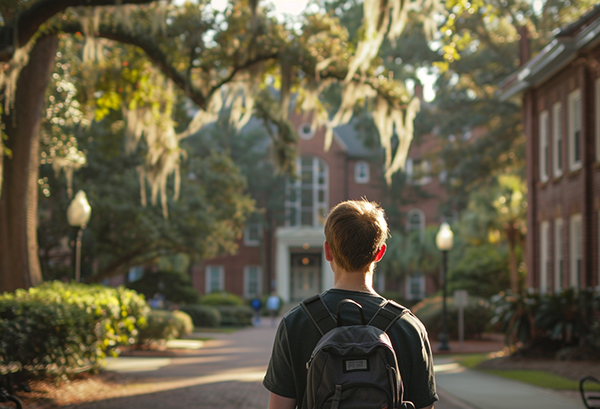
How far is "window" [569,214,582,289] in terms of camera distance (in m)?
18.0

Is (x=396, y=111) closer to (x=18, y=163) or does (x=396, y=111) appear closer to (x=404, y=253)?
(x=18, y=163)

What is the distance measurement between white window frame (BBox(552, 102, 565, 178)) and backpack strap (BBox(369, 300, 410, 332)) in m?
18.1

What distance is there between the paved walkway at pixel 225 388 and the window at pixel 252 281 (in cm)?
3050

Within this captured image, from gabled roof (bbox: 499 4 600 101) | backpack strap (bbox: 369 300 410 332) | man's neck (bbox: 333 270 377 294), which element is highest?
gabled roof (bbox: 499 4 600 101)

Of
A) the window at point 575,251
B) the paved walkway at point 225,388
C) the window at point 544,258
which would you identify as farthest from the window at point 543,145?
the paved walkway at point 225,388

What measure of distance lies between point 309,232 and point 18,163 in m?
33.6

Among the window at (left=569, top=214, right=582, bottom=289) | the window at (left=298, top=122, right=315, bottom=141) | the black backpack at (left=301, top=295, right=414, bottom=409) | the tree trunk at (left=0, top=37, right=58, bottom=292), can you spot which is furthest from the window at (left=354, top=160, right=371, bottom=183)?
the black backpack at (left=301, top=295, right=414, bottom=409)

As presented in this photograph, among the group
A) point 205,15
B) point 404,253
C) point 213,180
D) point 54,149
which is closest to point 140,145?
point 213,180

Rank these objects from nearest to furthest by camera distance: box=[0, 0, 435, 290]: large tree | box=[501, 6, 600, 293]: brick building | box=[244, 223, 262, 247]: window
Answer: box=[0, 0, 435, 290]: large tree → box=[501, 6, 600, 293]: brick building → box=[244, 223, 262, 247]: window

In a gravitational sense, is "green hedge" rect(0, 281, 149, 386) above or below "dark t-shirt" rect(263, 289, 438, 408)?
below

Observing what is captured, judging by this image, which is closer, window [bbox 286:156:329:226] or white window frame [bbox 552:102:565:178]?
white window frame [bbox 552:102:565:178]

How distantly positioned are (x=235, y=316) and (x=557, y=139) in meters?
20.5

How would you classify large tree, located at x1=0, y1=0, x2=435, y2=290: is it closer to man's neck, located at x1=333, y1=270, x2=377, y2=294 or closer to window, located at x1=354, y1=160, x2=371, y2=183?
man's neck, located at x1=333, y1=270, x2=377, y2=294

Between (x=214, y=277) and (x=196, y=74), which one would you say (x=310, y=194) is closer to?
(x=214, y=277)
